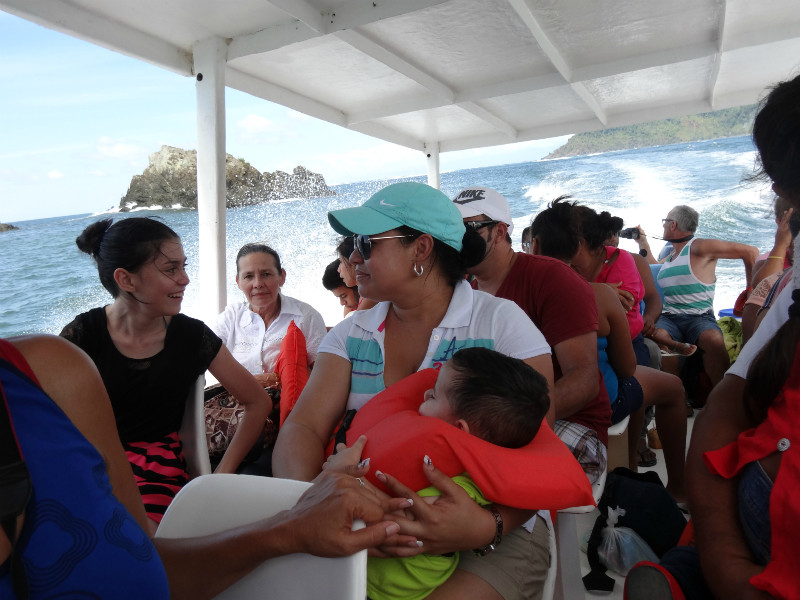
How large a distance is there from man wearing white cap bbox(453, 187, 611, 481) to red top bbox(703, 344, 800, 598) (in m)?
0.77

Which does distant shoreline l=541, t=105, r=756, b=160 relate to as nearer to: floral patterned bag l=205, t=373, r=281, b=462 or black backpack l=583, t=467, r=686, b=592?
black backpack l=583, t=467, r=686, b=592

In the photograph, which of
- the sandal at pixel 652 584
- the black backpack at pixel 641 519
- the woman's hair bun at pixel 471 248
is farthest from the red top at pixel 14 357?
the black backpack at pixel 641 519

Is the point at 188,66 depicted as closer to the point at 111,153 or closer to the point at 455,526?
the point at 455,526

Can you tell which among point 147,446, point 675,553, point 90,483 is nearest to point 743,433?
point 675,553

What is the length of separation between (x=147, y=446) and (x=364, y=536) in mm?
1409

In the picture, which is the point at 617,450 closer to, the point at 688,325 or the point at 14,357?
the point at 688,325

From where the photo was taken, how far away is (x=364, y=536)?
0.96 meters

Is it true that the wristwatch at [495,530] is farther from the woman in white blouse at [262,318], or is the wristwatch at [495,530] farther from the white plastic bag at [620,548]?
the woman in white blouse at [262,318]

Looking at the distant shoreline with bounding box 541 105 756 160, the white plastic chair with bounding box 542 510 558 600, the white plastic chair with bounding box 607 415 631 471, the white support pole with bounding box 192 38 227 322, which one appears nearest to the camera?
the white plastic chair with bounding box 542 510 558 600

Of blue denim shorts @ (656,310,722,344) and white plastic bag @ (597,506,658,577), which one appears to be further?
blue denim shorts @ (656,310,722,344)

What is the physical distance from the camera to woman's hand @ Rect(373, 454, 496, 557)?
1096mm

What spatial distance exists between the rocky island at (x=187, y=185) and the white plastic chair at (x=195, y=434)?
23.7 metres

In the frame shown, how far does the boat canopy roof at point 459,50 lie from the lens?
4008mm

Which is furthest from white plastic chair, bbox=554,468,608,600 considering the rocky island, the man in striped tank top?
the rocky island
